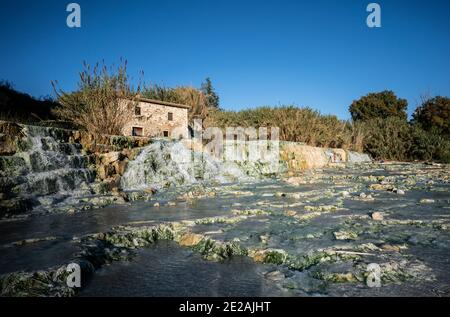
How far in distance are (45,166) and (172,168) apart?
334 cm

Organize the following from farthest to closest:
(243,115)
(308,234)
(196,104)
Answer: (196,104) → (243,115) → (308,234)

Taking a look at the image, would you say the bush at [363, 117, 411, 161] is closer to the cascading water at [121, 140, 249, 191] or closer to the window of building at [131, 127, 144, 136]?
the cascading water at [121, 140, 249, 191]

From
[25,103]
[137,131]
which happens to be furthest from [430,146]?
[25,103]

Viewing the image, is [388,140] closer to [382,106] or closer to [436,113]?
[436,113]

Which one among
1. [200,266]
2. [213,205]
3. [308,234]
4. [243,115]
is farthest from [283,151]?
[200,266]

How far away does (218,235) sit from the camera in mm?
2723

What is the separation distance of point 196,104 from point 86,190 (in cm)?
1609

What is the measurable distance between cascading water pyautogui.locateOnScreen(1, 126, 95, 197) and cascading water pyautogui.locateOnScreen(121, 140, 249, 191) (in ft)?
3.87

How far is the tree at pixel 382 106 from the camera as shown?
36.3 meters

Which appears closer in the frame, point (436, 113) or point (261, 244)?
point (261, 244)

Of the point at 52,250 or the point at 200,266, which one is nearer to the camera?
the point at 200,266

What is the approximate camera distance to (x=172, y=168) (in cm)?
865

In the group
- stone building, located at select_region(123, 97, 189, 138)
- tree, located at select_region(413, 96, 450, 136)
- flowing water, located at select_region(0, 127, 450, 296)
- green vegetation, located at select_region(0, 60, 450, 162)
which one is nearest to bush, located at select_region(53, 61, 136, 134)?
green vegetation, located at select_region(0, 60, 450, 162)
